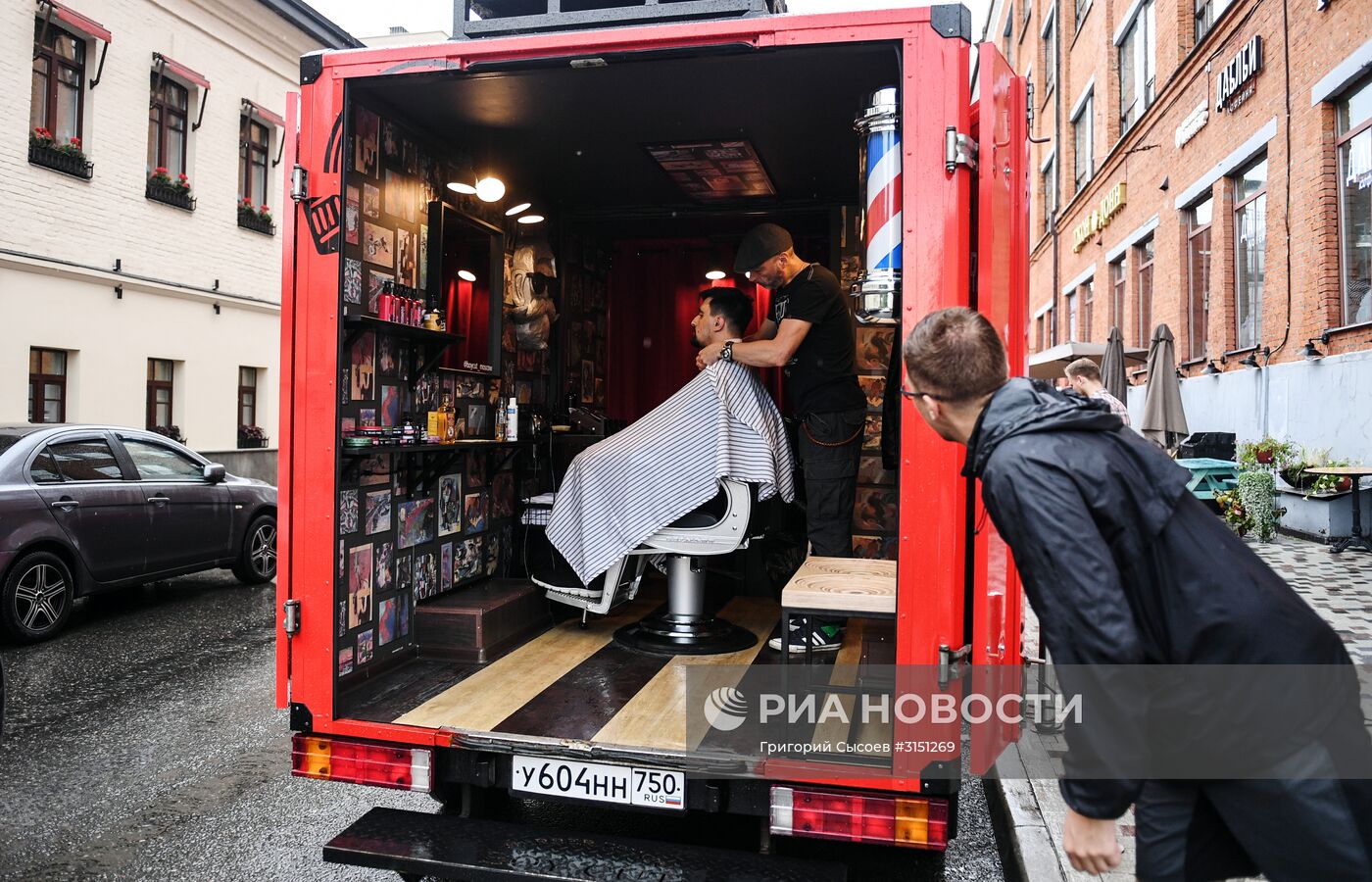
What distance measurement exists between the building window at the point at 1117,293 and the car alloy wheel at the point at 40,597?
18.0m

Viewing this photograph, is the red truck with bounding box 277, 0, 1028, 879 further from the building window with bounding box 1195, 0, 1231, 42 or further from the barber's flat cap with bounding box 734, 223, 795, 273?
the building window with bounding box 1195, 0, 1231, 42

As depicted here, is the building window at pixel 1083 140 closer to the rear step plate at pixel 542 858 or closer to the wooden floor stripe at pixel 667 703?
the wooden floor stripe at pixel 667 703

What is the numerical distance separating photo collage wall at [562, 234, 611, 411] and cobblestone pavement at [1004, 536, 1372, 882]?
345 cm

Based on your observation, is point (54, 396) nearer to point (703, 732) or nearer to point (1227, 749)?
point (703, 732)

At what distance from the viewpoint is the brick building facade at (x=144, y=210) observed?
12.2m

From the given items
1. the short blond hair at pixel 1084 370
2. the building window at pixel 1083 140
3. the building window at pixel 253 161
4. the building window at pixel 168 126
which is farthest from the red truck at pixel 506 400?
the building window at pixel 1083 140

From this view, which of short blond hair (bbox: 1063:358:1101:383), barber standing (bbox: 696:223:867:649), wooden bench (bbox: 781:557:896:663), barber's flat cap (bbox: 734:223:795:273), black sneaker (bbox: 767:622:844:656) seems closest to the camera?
wooden bench (bbox: 781:557:896:663)

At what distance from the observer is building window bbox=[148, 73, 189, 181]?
14.2 meters

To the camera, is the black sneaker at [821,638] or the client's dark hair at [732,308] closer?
the black sneaker at [821,638]

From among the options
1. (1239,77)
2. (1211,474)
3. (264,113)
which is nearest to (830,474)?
(1211,474)

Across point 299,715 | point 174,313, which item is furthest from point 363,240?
point 174,313

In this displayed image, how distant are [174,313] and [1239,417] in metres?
14.9

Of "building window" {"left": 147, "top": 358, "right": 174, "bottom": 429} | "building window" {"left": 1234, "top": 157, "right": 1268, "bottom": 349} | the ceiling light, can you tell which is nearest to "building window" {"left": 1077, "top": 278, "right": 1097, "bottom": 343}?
"building window" {"left": 1234, "top": 157, "right": 1268, "bottom": 349}

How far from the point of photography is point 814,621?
161 inches
